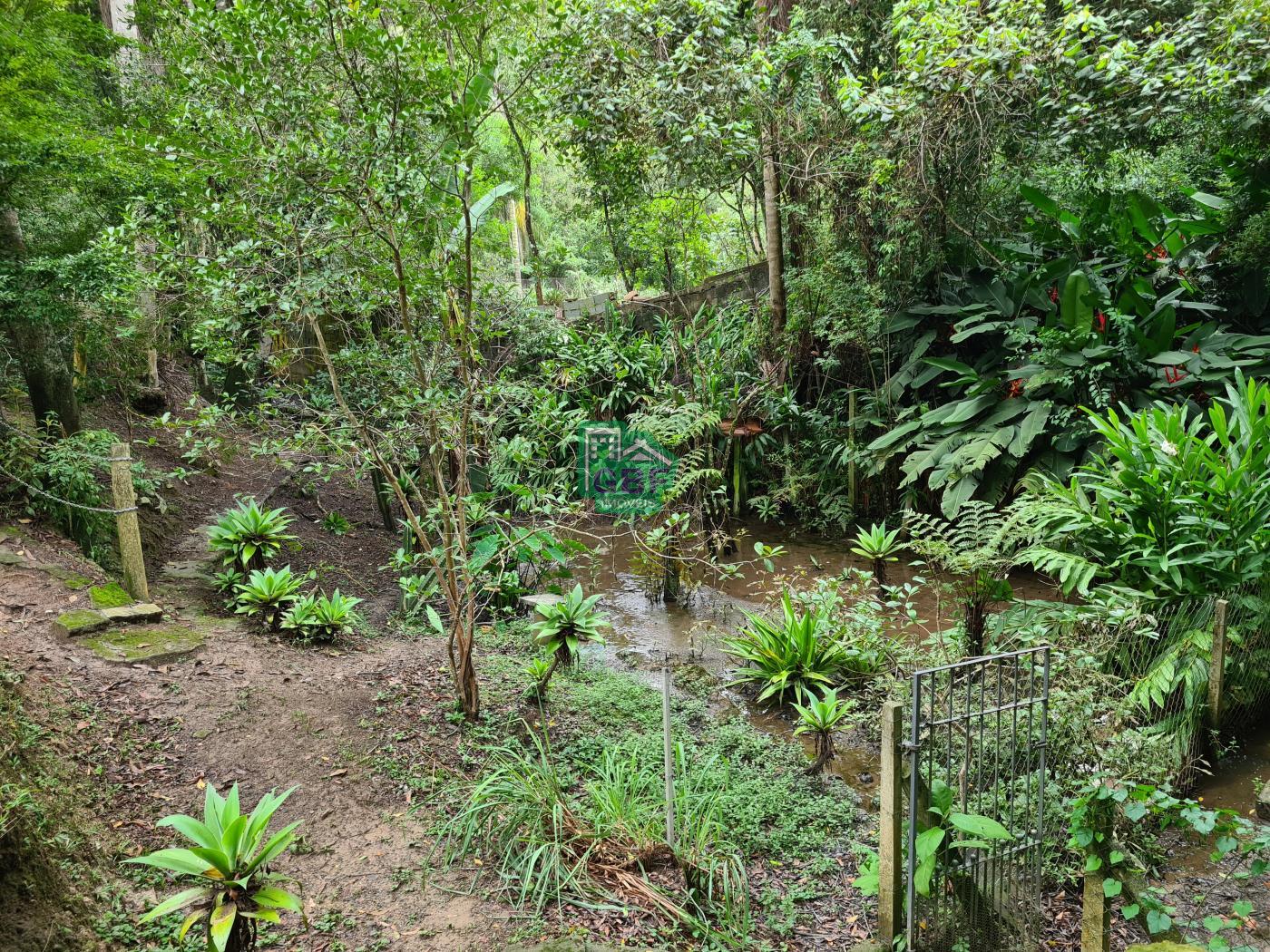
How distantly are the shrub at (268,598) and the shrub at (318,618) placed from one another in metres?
0.09

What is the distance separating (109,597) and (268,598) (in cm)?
90

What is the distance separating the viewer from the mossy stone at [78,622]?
13.4 feet

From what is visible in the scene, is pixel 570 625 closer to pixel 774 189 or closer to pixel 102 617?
pixel 102 617

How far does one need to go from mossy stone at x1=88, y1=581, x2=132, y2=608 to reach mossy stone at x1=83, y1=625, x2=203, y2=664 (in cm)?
30

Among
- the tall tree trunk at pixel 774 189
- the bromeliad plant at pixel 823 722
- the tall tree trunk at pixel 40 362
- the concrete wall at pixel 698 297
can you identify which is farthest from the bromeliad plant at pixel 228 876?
the concrete wall at pixel 698 297

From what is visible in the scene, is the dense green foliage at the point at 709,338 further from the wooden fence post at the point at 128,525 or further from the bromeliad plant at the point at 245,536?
the wooden fence post at the point at 128,525

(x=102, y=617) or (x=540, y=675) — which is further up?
(x=102, y=617)

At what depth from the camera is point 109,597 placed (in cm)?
458

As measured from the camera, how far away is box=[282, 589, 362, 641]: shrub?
190 inches

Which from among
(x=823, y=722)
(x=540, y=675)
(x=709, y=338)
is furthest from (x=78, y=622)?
(x=709, y=338)

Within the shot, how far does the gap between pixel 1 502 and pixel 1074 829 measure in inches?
260

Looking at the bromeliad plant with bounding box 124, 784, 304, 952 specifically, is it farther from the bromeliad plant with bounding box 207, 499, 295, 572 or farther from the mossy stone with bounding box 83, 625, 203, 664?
the bromeliad plant with bounding box 207, 499, 295, 572

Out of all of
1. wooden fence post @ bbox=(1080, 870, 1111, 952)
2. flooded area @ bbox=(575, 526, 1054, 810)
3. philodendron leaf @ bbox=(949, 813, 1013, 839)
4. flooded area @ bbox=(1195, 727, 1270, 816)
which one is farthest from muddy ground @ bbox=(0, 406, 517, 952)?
flooded area @ bbox=(1195, 727, 1270, 816)

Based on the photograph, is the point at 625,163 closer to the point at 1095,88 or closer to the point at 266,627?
the point at 1095,88
